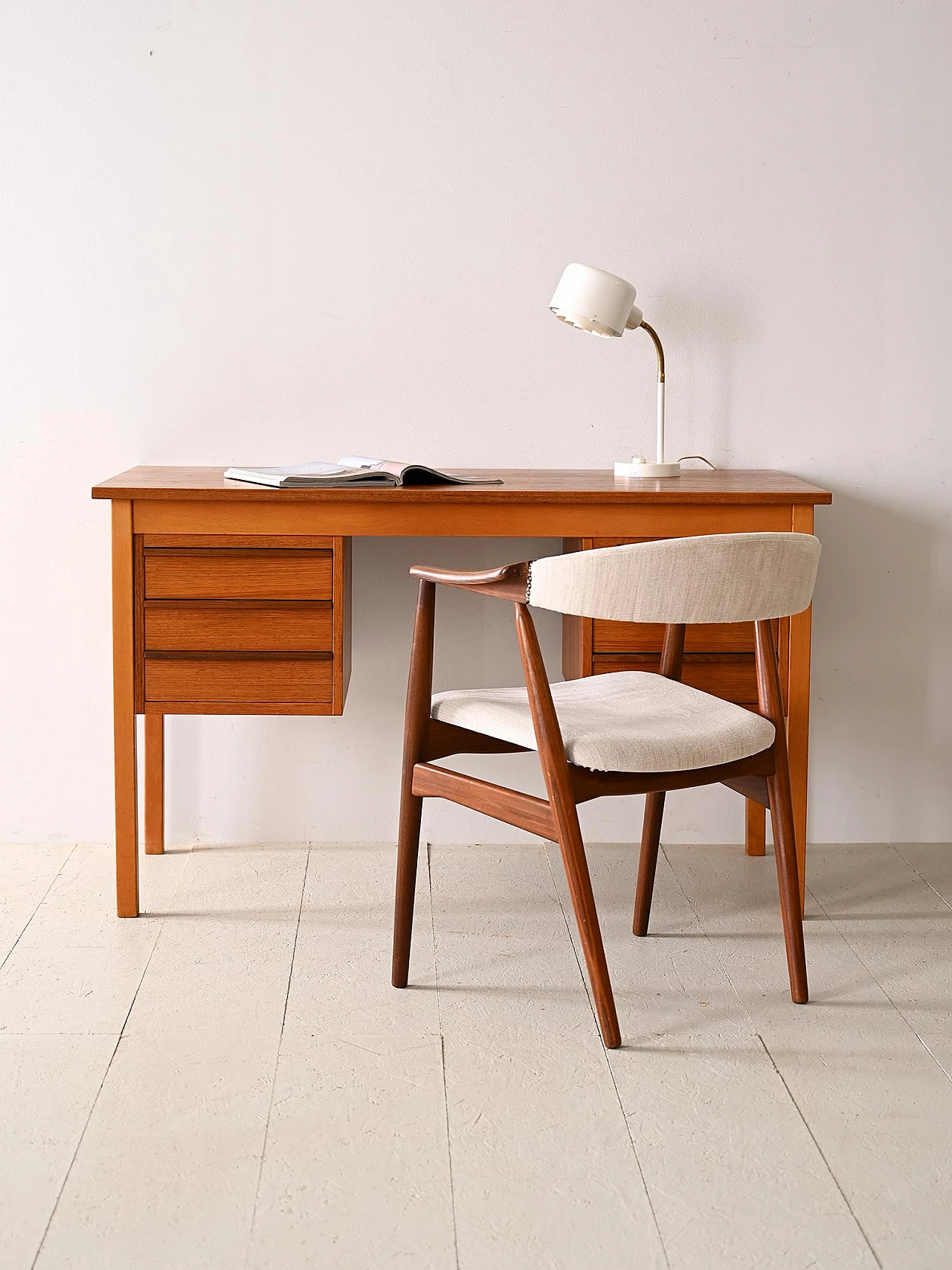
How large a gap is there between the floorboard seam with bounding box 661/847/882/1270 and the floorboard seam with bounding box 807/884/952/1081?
0.02 meters

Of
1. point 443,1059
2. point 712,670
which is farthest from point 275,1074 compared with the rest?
point 712,670

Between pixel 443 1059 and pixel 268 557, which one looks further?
pixel 268 557

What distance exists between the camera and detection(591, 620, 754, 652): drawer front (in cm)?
237

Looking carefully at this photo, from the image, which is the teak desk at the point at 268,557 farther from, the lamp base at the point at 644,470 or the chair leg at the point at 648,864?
the chair leg at the point at 648,864

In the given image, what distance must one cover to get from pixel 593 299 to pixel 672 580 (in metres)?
0.90

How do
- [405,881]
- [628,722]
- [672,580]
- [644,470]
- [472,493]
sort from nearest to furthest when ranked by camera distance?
[672,580], [628,722], [405,881], [472,493], [644,470]

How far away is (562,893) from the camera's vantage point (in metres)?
2.49

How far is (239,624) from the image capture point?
2.29m

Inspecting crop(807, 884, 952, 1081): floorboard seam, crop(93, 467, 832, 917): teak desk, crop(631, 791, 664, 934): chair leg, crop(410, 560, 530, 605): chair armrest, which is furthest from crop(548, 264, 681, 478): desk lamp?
crop(807, 884, 952, 1081): floorboard seam

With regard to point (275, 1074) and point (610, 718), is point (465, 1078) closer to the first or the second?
point (275, 1074)

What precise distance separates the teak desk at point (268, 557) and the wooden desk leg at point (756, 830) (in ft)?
2.27

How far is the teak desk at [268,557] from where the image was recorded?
7.41ft

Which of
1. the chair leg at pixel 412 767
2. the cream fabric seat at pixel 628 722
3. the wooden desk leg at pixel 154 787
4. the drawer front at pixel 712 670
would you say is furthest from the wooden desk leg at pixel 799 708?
the wooden desk leg at pixel 154 787

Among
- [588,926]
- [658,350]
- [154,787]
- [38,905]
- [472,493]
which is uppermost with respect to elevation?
[658,350]
